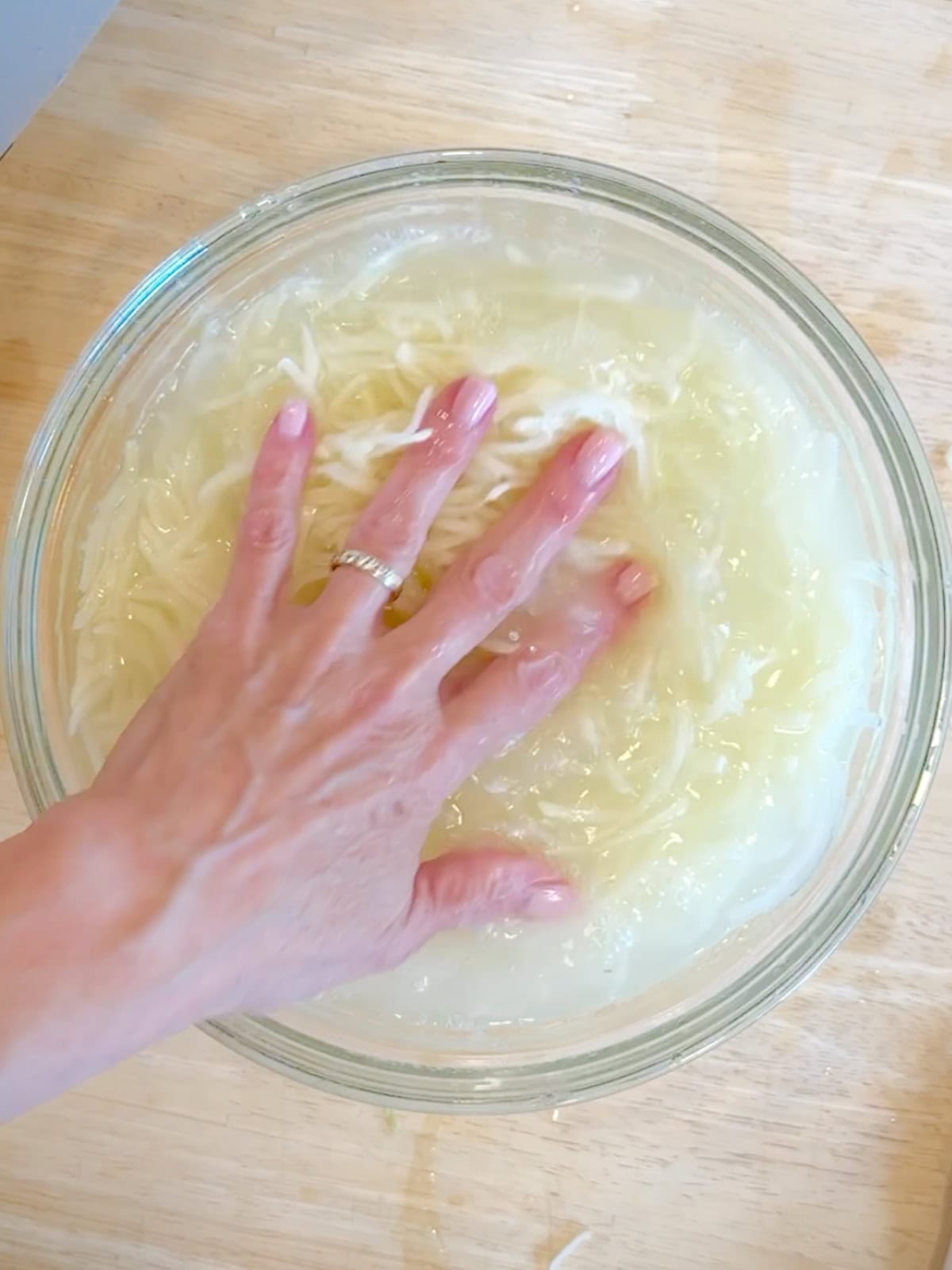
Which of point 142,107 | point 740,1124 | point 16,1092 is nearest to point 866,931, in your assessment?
point 740,1124

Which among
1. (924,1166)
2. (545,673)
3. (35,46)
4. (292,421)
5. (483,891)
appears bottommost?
(924,1166)

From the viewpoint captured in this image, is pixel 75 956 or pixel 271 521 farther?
pixel 271 521

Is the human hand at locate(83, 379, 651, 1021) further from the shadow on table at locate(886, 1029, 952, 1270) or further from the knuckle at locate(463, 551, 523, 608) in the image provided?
the shadow on table at locate(886, 1029, 952, 1270)

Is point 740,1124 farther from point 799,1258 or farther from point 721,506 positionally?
point 721,506

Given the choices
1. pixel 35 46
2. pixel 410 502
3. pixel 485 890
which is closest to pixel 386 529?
→ pixel 410 502

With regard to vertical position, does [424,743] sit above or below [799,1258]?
above

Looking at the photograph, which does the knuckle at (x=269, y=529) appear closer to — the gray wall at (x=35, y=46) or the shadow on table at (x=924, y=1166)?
the gray wall at (x=35, y=46)

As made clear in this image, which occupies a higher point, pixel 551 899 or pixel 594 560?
pixel 594 560

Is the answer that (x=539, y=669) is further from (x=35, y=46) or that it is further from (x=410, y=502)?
(x=35, y=46)
